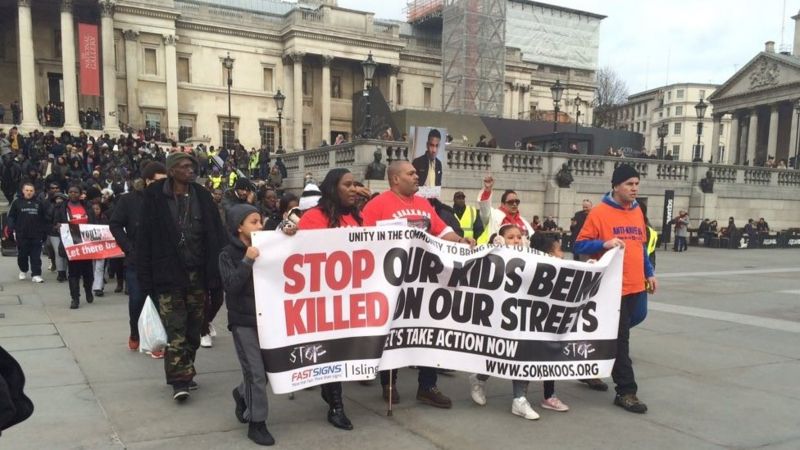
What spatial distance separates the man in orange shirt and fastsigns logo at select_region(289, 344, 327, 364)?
2.56m

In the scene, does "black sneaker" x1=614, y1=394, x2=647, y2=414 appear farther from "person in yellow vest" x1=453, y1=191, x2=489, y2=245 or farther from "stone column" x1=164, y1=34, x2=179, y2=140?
"stone column" x1=164, y1=34, x2=179, y2=140

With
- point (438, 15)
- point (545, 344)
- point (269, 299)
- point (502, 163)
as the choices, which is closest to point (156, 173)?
point (269, 299)

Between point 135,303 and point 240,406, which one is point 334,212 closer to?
point 240,406

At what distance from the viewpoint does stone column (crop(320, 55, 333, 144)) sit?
5791 cm

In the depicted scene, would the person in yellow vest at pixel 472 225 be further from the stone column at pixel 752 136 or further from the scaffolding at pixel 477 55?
the stone column at pixel 752 136

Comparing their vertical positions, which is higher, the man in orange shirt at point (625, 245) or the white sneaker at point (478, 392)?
the man in orange shirt at point (625, 245)

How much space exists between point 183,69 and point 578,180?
140 feet

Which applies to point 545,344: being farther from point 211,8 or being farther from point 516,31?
point 516,31

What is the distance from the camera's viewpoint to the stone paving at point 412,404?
425 centimetres

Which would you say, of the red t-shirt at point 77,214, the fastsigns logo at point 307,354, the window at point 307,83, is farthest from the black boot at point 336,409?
the window at point 307,83

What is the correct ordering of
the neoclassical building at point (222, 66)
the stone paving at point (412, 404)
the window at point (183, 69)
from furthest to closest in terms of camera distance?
the window at point (183, 69)
the neoclassical building at point (222, 66)
the stone paving at point (412, 404)

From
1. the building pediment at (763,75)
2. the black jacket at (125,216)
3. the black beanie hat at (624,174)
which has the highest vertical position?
the building pediment at (763,75)

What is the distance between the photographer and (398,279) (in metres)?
4.66

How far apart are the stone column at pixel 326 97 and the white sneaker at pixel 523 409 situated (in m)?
55.1
